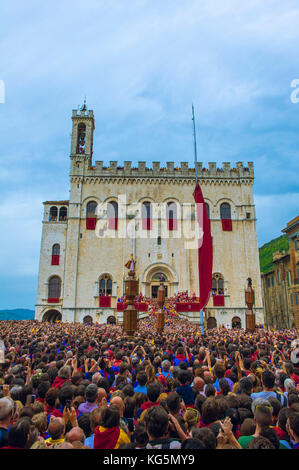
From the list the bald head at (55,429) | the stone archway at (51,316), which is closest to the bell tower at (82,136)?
the stone archway at (51,316)

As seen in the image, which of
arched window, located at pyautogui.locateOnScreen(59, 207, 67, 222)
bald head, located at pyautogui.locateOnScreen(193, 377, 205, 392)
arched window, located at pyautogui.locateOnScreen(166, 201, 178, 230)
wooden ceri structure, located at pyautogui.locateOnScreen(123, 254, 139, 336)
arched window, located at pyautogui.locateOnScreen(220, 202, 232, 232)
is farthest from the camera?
arched window, located at pyautogui.locateOnScreen(59, 207, 67, 222)

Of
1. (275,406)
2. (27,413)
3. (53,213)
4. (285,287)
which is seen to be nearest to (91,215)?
(53,213)

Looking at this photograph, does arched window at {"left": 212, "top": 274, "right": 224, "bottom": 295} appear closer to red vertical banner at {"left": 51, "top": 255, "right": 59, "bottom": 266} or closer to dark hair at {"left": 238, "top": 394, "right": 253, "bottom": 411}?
red vertical banner at {"left": 51, "top": 255, "right": 59, "bottom": 266}

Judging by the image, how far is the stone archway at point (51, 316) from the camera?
3431 cm

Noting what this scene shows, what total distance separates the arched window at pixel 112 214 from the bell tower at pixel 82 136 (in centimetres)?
580

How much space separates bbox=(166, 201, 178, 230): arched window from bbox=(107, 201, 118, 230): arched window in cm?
560

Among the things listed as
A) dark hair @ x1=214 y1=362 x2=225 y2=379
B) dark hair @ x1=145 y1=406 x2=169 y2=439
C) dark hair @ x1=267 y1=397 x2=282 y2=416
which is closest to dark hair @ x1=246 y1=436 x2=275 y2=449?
dark hair @ x1=145 y1=406 x2=169 y2=439

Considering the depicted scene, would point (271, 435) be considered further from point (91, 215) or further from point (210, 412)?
point (91, 215)

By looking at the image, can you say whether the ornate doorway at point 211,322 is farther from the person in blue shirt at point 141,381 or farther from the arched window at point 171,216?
the person in blue shirt at point 141,381

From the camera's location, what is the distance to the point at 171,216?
35.6 metres

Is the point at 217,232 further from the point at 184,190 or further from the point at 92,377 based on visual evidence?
the point at 92,377

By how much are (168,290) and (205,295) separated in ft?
53.6

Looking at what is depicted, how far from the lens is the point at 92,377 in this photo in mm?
6160

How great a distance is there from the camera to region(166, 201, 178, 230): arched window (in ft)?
115
